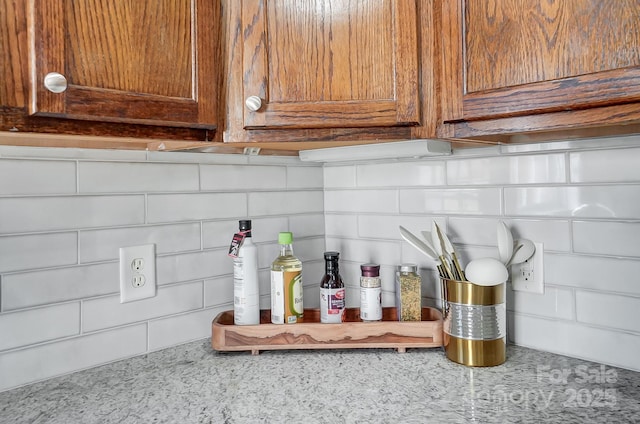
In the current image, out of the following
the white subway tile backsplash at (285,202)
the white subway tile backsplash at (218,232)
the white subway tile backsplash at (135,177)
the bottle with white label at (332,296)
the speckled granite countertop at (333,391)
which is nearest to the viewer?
the speckled granite countertop at (333,391)

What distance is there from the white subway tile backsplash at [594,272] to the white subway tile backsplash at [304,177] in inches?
28.8

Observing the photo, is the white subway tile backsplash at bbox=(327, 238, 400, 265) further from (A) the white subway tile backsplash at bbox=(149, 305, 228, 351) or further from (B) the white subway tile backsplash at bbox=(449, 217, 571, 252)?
(A) the white subway tile backsplash at bbox=(149, 305, 228, 351)

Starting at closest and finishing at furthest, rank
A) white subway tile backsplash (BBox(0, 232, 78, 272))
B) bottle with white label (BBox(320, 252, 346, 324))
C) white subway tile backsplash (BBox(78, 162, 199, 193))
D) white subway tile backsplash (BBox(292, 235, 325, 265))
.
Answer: white subway tile backsplash (BBox(0, 232, 78, 272)), white subway tile backsplash (BBox(78, 162, 199, 193)), bottle with white label (BBox(320, 252, 346, 324)), white subway tile backsplash (BBox(292, 235, 325, 265))

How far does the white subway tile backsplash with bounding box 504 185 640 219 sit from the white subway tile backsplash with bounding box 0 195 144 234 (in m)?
0.93

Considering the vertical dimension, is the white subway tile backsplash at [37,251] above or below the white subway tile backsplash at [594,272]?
above

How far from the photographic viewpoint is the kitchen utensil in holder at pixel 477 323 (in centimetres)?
104

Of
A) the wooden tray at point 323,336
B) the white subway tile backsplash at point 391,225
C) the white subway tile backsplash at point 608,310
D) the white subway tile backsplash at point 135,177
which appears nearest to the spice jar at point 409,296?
the wooden tray at point 323,336

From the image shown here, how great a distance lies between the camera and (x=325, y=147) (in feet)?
4.15

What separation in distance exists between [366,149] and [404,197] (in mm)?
312

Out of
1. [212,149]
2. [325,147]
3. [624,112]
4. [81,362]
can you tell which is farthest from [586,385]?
[81,362]

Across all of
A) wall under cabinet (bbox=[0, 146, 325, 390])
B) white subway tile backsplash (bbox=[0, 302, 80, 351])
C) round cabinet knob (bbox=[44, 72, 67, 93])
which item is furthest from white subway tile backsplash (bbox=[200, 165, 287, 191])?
round cabinet knob (bbox=[44, 72, 67, 93])

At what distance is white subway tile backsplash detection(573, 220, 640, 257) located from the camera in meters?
1.02

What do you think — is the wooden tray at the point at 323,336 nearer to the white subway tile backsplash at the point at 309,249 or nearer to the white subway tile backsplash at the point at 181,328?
the white subway tile backsplash at the point at 181,328

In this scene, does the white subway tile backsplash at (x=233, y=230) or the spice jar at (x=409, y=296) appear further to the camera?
the white subway tile backsplash at (x=233, y=230)
